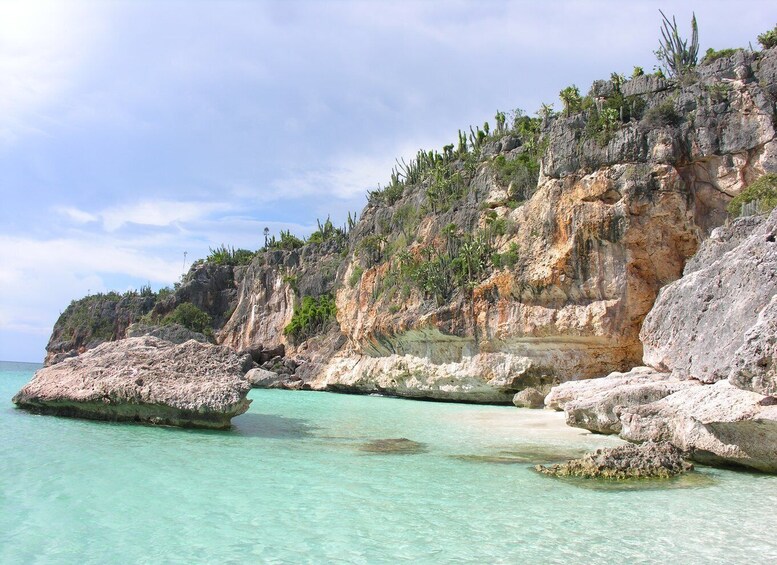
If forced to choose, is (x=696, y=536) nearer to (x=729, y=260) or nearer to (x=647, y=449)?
(x=647, y=449)

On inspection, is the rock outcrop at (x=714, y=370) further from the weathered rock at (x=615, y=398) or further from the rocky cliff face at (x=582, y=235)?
the rocky cliff face at (x=582, y=235)

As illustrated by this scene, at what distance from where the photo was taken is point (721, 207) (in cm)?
2606

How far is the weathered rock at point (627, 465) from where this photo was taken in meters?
9.10

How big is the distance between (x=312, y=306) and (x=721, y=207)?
41.9 metres

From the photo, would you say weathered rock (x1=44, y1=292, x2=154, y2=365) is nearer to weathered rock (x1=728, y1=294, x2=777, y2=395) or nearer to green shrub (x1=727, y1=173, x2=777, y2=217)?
green shrub (x1=727, y1=173, x2=777, y2=217)

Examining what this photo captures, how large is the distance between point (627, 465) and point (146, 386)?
1150 centimetres

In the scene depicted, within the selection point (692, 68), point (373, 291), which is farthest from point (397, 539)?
point (373, 291)

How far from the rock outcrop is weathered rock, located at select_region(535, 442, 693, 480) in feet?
2.57

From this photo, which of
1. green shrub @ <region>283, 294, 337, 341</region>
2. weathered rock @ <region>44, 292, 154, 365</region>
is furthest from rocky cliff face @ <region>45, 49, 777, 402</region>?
weathered rock @ <region>44, 292, 154, 365</region>

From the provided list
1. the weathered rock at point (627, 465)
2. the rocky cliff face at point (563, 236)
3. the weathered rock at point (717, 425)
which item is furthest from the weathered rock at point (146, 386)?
the rocky cliff face at point (563, 236)

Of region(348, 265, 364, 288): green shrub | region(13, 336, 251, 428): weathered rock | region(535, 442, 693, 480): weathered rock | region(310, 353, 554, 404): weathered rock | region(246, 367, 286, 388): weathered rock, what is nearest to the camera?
region(535, 442, 693, 480): weathered rock

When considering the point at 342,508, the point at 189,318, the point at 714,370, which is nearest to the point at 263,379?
the point at 189,318

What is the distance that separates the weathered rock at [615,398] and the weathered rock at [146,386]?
8588mm

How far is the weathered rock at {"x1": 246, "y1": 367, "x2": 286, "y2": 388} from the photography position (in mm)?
44219
